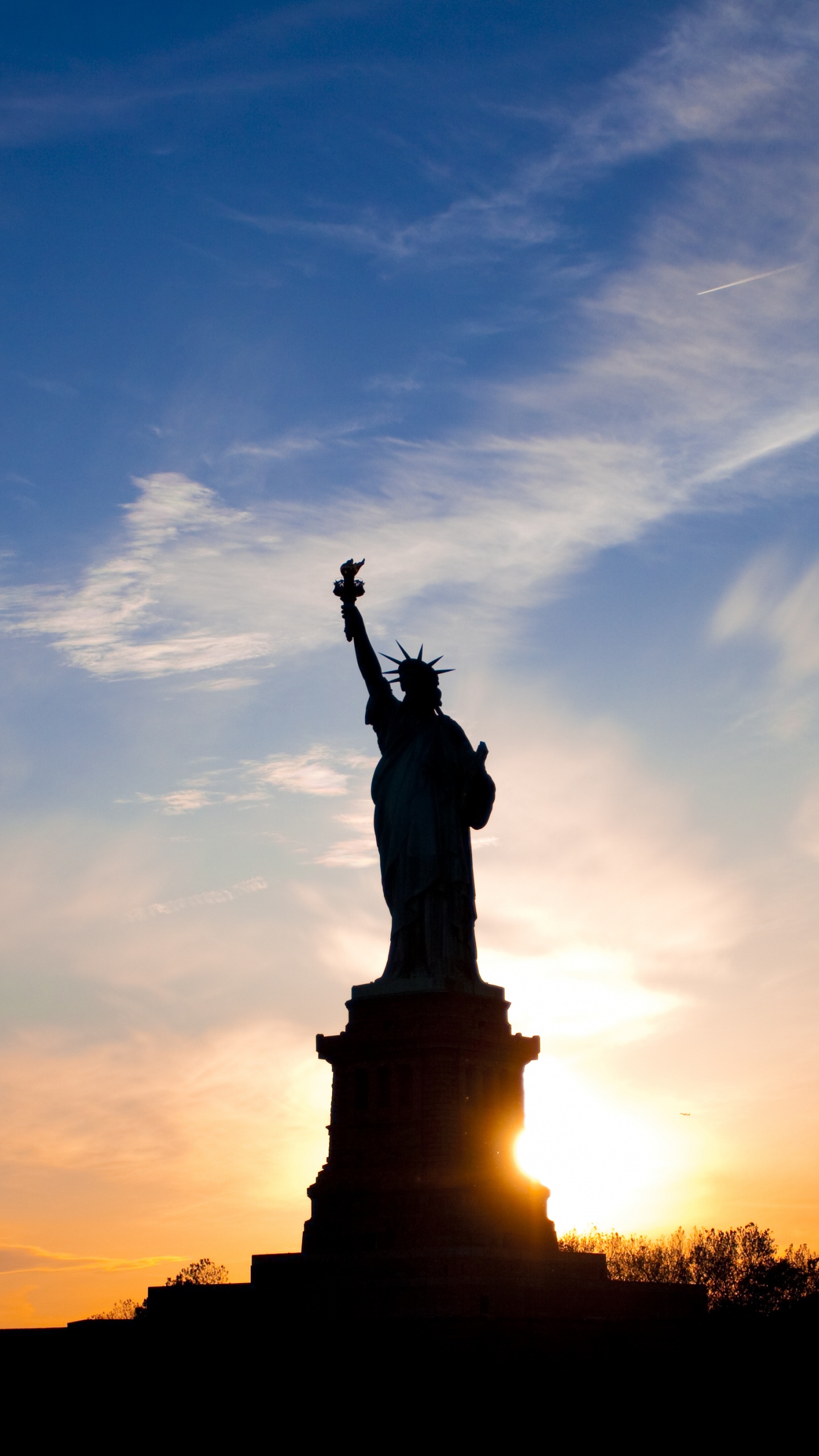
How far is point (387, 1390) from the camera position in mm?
25172

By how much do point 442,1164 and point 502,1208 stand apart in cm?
137

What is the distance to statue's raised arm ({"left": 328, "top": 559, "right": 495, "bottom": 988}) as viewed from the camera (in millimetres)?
31438

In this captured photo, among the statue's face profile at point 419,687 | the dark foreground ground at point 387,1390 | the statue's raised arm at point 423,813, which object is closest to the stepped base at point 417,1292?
the dark foreground ground at point 387,1390

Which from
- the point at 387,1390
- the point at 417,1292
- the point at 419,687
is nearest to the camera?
the point at 387,1390

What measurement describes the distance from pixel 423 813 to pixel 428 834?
0.51 meters

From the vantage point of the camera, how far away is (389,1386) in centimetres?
2522

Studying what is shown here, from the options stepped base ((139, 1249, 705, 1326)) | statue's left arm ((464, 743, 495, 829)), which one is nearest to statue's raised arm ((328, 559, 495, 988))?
statue's left arm ((464, 743, 495, 829))

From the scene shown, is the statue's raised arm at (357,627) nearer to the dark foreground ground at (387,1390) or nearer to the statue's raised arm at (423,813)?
the statue's raised arm at (423,813)

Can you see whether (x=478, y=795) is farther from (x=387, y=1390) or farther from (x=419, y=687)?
(x=387, y=1390)

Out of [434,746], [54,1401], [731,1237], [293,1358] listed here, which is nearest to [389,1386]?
[293,1358]

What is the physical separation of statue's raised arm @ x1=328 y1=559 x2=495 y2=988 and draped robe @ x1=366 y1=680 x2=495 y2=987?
2 cm

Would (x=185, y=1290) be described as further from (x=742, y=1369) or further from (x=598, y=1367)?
(x=742, y=1369)

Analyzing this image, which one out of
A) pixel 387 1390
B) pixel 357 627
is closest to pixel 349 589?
pixel 357 627

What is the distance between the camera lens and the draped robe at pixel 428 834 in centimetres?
3142
